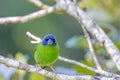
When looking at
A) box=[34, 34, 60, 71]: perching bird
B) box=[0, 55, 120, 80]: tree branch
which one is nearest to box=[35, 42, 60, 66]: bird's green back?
box=[34, 34, 60, 71]: perching bird

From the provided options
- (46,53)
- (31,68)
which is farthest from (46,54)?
(31,68)

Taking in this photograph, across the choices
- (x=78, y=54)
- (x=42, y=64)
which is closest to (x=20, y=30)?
(x=78, y=54)

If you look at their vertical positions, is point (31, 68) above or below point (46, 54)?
below

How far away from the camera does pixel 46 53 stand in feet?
8.87

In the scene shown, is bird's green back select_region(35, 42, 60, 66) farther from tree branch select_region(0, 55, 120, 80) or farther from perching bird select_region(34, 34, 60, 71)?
tree branch select_region(0, 55, 120, 80)

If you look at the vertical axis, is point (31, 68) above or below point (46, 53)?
below

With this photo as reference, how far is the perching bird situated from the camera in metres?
2.65

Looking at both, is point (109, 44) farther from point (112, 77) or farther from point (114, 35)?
point (114, 35)

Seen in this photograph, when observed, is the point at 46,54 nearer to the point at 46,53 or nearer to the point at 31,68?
the point at 46,53

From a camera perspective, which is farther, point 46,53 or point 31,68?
point 46,53

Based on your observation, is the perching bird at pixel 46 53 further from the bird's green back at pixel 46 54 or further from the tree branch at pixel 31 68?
the tree branch at pixel 31 68

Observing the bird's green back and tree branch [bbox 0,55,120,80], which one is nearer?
tree branch [bbox 0,55,120,80]

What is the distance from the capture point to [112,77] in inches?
91.0

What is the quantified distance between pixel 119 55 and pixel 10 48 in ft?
16.3
